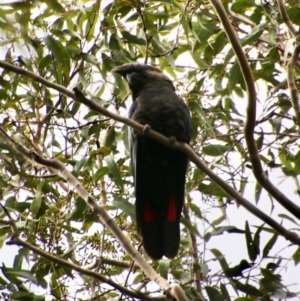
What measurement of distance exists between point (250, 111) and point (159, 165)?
1065 millimetres

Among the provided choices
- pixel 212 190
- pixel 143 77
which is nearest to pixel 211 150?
pixel 212 190

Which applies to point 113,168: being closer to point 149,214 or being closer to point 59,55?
point 149,214

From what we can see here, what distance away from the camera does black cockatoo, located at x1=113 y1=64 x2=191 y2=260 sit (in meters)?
2.91

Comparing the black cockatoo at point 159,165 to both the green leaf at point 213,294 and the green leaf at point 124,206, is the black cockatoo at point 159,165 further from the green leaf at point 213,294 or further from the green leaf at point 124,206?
the green leaf at point 213,294

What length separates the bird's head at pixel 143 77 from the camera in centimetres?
319

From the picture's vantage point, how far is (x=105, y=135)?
10.0 feet

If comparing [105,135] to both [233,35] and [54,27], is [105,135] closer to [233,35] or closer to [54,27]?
[54,27]

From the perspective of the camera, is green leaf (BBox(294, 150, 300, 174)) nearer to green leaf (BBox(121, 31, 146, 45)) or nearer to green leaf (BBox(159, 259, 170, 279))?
green leaf (BBox(159, 259, 170, 279))

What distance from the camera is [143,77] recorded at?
10.6 feet

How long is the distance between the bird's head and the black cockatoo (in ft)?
0.05

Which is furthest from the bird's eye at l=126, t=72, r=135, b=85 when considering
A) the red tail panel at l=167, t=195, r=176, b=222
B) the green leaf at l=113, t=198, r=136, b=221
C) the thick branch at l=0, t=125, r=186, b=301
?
the thick branch at l=0, t=125, r=186, b=301

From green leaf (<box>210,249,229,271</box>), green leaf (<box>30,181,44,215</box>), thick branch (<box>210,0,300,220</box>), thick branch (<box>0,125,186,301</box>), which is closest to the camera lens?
thick branch (<box>210,0,300,220</box>)

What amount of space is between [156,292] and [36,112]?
4.05ft

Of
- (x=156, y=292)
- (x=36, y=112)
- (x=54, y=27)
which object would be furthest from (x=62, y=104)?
(x=156, y=292)
